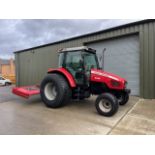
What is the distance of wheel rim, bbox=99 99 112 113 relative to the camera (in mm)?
3795

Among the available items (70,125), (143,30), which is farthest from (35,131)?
(143,30)

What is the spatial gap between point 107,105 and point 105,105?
0.19ft

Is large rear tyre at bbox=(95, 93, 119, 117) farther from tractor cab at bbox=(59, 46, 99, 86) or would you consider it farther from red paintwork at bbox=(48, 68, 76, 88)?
red paintwork at bbox=(48, 68, 76, 88)

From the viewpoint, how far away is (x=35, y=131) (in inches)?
113

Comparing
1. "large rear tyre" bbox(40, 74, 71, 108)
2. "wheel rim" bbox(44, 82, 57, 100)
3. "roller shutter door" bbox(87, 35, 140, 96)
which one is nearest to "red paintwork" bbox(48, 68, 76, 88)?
"large rear tyre" bbox(40, 74, 71, 108)

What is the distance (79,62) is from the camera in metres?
4.43

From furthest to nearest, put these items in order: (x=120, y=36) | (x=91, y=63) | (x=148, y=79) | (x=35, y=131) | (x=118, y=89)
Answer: (x=120, y=36)
(x=148, y=79)
(x=91, y=63)
(x=118, y=89)
(x=35, y=131)

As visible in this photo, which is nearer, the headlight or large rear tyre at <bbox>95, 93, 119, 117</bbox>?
large rear tyre at <bbox>95, 93, 119, 117</bbox>

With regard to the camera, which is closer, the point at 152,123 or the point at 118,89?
the point at 152,123

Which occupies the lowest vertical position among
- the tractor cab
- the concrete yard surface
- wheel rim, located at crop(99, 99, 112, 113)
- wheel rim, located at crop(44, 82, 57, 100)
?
the concrete yard surface

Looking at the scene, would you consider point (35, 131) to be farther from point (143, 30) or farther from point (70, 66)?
point (143, 30)

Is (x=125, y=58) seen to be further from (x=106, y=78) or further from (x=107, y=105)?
(x=107, y=105)

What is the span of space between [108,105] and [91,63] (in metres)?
1.60

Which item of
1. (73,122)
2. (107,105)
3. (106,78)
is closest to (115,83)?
(106,78)
